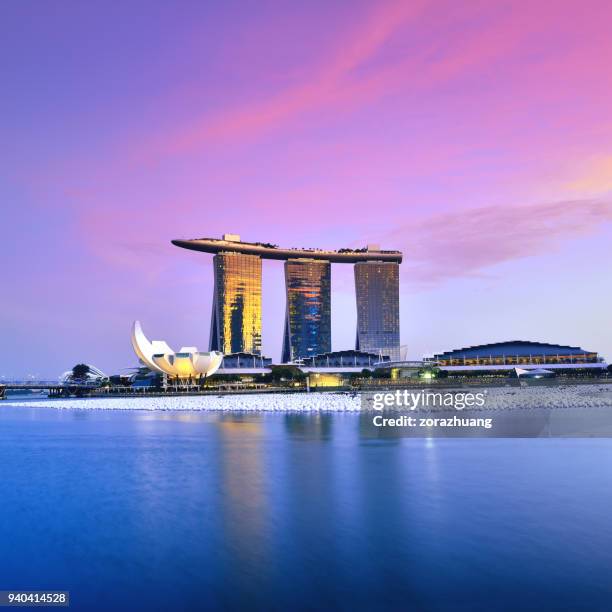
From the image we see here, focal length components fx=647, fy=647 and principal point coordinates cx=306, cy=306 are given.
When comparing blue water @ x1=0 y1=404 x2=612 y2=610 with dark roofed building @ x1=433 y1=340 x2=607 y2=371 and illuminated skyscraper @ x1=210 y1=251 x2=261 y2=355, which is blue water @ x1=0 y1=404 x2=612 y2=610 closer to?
dark roofed building @ x1=433 y1=340 x2=607 y2=371

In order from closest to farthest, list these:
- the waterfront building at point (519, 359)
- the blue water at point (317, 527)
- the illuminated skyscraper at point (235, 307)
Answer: the blue water at point (317, 527), the waterfront building at point (519, 359), the illuminated skyscraper at point (235, 307)

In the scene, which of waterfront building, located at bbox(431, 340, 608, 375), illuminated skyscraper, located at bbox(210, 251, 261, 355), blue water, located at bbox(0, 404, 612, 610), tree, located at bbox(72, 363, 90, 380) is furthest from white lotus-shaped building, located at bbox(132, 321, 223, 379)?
blue water, located at bbox(0, 404, 612, 610)

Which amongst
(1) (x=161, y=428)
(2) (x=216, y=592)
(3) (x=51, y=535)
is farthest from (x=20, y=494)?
(1) (x=161, y=428)

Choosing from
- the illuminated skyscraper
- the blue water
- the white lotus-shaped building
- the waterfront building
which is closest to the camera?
the blue water

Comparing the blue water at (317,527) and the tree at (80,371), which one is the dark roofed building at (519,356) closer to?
the tree at (80,371)

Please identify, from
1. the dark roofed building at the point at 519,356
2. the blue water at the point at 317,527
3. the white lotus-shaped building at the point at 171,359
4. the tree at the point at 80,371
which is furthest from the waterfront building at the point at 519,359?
the blue water at the point at 317,527

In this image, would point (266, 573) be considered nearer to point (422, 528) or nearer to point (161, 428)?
point (422, 528)
